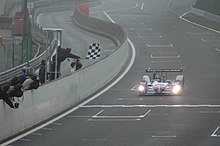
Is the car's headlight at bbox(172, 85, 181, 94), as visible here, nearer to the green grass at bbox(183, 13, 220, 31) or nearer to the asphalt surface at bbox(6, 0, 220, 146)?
the asphalt surface at bbox(6, 0, 220, 146)

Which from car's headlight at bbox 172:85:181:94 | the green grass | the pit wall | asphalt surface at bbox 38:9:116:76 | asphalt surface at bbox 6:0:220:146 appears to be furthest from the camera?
the green grass

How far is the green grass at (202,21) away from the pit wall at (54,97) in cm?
3579

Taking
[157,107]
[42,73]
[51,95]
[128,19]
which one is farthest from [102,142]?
[128,19]

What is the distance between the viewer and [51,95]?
2275 centimetres

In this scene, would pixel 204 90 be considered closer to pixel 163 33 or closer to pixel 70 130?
pixel 70 130

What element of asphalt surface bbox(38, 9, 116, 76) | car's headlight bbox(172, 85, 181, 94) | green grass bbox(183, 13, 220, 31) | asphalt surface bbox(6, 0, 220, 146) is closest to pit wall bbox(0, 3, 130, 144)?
asphalt surface bbox(6, 0, 220, 146)

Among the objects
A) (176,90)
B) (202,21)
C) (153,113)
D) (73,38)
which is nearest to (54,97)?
(153,113)

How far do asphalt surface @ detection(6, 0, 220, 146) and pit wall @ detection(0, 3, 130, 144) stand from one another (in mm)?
534

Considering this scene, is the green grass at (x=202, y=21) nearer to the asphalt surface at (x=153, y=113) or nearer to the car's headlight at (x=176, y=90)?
the asphalt surface at (x=153, y=113)

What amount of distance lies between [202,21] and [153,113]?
5393 cm

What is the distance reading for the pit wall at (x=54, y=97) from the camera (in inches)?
739

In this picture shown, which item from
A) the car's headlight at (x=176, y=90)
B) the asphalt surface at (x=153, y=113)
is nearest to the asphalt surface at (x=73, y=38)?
the asphalt surface at (x=153, y=113)

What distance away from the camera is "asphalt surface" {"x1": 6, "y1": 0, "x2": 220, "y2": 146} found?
1789 centimetres

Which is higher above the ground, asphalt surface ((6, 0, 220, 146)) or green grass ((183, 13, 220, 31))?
asphalt surface ((6, 0, 220, 146))
